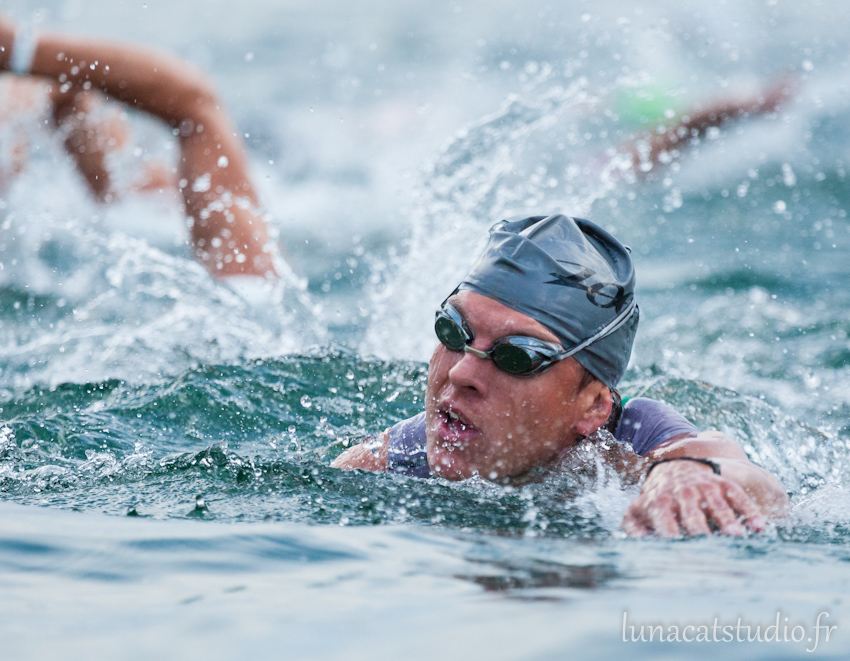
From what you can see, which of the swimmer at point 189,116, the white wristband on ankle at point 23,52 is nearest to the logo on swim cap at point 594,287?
the swimmer at point 189,116

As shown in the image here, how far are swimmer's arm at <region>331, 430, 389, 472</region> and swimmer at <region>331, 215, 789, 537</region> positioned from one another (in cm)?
25

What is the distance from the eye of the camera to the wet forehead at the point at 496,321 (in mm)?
3283

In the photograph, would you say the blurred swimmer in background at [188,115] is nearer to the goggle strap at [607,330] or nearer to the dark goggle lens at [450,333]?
the dark goggle lens at [450,333]

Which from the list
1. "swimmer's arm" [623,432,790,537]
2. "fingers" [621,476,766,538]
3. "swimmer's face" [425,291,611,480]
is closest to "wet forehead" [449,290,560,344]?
"swimmer's face" [425,291,611,480]

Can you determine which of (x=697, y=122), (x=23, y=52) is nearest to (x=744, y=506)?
(x=23, y=52)

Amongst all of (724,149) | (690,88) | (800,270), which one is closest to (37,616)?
(800,270)

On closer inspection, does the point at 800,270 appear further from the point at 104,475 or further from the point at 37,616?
the point at 37,616

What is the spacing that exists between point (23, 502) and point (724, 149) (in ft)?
48.9

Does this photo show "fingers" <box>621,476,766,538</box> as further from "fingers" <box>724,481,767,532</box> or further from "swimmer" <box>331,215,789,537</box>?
"swimmer" <box>331,215,789,537</box>

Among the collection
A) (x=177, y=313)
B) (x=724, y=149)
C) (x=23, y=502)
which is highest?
(x=724, y=149)

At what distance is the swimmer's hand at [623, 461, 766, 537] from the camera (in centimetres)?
252

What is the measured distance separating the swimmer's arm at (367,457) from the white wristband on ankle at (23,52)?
163 inches

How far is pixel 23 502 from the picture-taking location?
2.99 m

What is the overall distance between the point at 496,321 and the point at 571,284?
30cm
